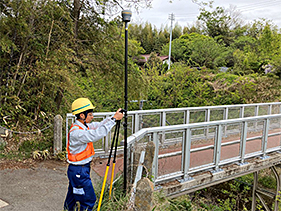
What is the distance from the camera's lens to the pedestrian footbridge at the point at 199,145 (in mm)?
4875

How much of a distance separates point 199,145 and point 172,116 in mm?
2347

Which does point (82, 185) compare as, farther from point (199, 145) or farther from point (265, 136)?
point (265, 136)

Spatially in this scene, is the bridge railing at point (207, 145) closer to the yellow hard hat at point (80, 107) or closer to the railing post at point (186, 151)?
the railing post at point (186, 151)

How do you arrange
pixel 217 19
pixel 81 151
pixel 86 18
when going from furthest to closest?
pixel 217 19, pixel 86 18, pixel 81 151

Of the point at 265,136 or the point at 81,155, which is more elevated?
the point at 81,155

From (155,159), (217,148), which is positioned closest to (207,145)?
(217,148)

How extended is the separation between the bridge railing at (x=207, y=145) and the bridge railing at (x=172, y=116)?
27 centimetres

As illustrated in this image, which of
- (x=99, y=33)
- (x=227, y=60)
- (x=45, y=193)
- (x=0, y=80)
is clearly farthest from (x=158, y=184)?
(x=227, y=60)

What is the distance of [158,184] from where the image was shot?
5.00 metres

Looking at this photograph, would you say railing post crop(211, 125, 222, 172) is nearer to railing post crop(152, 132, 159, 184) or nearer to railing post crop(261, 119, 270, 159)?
railing post crop(152, 132, 159, 184)

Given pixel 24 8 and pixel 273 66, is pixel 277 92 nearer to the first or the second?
pixel 273 66

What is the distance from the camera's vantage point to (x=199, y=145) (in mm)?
5430

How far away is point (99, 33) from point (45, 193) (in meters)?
5.66

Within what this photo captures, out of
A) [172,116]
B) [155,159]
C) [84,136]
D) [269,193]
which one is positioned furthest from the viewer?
[269,193]
